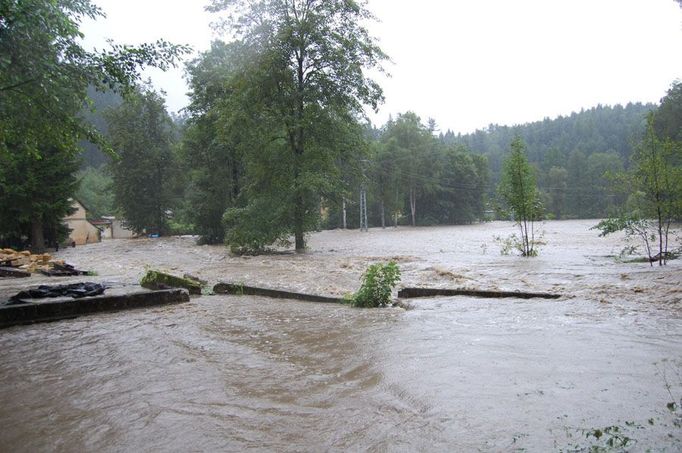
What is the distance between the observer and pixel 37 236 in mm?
33625

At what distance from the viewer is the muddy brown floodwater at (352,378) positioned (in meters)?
3.45

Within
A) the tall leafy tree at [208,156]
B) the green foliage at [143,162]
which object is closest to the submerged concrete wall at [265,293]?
the tall leafy tree at [208,156]

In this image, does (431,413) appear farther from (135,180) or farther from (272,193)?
(135,180)

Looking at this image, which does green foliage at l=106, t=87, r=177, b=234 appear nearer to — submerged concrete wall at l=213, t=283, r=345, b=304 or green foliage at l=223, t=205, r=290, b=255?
green foliage at l=223, t=205, r=290, b=255

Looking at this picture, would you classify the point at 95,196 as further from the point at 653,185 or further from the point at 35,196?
the point at 653,185

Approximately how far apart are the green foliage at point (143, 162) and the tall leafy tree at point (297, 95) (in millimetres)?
28766

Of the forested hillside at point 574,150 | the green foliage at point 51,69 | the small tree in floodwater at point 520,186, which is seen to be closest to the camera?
the green foliage at point 51,69

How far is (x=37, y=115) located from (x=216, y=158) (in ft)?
92.7

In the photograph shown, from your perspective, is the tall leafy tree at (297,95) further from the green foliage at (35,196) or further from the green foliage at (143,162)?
the green foliage at (143,162)

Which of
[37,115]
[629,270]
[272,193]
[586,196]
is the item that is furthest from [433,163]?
[37,115]

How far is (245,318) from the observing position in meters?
8.28

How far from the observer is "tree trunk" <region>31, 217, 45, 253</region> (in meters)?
33.3

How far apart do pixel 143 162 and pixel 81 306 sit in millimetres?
46603

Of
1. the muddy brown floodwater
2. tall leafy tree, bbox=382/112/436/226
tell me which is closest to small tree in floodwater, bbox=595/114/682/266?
the muddy brown floodwater
